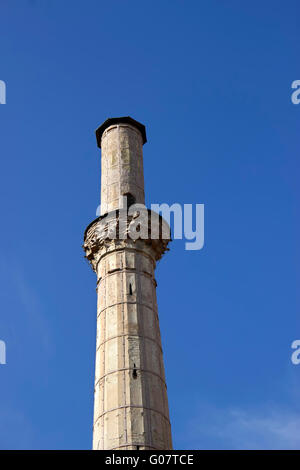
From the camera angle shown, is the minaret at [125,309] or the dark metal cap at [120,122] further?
the dark metal cap at [120,122]

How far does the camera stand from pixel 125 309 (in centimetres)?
1703

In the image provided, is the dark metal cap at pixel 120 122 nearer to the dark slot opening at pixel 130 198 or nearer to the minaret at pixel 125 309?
the minaret at pixel 125 309

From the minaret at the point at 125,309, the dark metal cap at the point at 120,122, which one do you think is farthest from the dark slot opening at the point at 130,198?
the dark metal cap at the point at 120,122

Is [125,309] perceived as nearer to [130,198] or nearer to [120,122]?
[130,198]

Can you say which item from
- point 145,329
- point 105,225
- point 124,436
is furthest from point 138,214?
point 124,436

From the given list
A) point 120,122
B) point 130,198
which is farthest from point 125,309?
point 120,122

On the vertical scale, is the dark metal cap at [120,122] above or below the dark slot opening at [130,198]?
above

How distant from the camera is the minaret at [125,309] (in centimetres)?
1502

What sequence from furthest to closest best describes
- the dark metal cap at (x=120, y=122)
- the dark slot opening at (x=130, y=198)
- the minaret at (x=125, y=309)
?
the dark metal cap at (x=120, y=122)
the dark slot opening at (x=130, y=198)
the minaret at (x=125, y=309)

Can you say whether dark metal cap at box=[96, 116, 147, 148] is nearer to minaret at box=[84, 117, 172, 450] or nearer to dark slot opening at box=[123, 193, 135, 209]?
minaret at box=[84, 117, 172, 450]

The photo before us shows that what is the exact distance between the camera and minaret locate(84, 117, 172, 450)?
15.0m

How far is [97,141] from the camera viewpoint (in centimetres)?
2283
